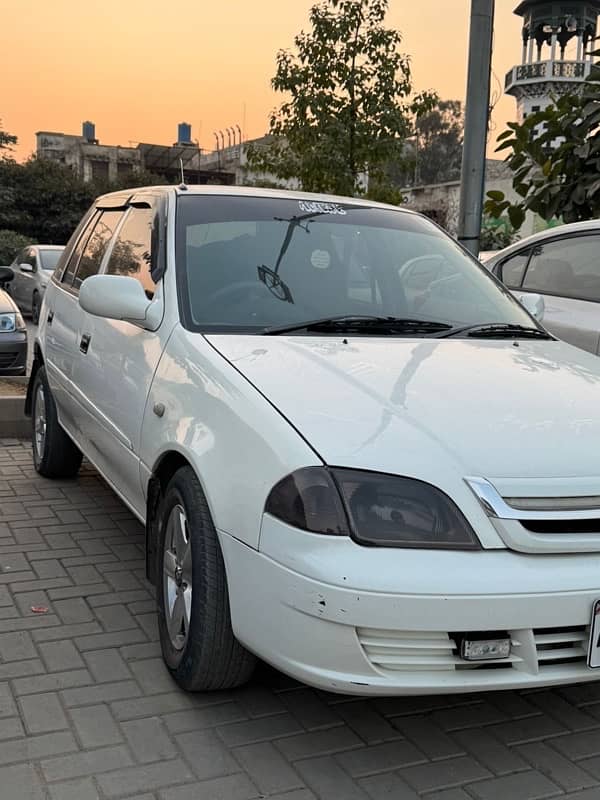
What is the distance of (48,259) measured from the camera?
16375 mm

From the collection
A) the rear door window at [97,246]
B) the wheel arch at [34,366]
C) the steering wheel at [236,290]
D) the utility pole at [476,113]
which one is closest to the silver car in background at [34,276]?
the utility pole at [476,113]

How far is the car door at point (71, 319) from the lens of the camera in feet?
15.1

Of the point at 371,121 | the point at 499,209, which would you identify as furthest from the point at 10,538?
the point at 371,121

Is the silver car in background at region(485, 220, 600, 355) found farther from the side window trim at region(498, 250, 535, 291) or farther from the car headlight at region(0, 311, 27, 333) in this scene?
the car headlight at region(0, 311, 27, 333)

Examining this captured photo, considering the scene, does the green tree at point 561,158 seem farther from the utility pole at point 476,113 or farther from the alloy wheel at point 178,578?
the alloy wheel at point 178,578

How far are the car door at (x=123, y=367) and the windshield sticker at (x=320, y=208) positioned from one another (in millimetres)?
684

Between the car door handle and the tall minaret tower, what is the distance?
5015cm

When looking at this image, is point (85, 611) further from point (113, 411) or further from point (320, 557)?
point (320, 557)

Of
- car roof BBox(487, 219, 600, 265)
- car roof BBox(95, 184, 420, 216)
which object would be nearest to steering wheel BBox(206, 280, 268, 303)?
car roof BBox(95, 184, 420, 216)

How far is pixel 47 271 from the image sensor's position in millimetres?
15852

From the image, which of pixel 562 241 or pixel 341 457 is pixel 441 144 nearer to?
pixel 562 241

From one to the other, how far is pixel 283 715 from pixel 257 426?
40.1 inches

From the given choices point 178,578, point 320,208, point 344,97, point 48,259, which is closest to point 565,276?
point 320,208

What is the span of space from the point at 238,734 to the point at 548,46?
6239cm
